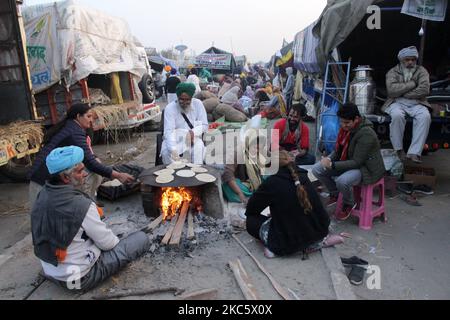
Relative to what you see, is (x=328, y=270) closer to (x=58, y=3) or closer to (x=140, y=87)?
(x=58, y=3)

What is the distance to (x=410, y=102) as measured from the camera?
5402 millimetres

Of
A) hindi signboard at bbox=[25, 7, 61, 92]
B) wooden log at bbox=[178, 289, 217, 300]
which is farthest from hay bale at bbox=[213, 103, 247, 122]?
wooden log at bbox=[178, 289, 217, 300]

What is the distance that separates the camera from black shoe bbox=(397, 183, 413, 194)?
5.35 metres

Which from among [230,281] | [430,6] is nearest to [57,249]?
[230,281]

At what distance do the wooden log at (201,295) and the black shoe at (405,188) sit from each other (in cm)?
380

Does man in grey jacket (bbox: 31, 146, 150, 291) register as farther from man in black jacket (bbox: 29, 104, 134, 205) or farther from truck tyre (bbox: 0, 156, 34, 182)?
truck tyre (bbox: 0, 156, 34, 182)

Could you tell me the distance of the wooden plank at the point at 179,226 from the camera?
369cm

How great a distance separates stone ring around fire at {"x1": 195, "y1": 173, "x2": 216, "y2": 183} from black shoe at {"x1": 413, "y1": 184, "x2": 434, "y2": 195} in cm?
332

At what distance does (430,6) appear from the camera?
18.4 feet

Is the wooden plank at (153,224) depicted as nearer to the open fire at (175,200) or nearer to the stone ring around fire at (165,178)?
the open fire at (175,200)

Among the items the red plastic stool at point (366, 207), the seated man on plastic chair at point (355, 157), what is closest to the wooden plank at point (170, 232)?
the seated man on plastic chair at point (355, 157)

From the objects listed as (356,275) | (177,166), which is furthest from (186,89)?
(356,275)

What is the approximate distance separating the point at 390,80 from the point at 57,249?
17.0ft
